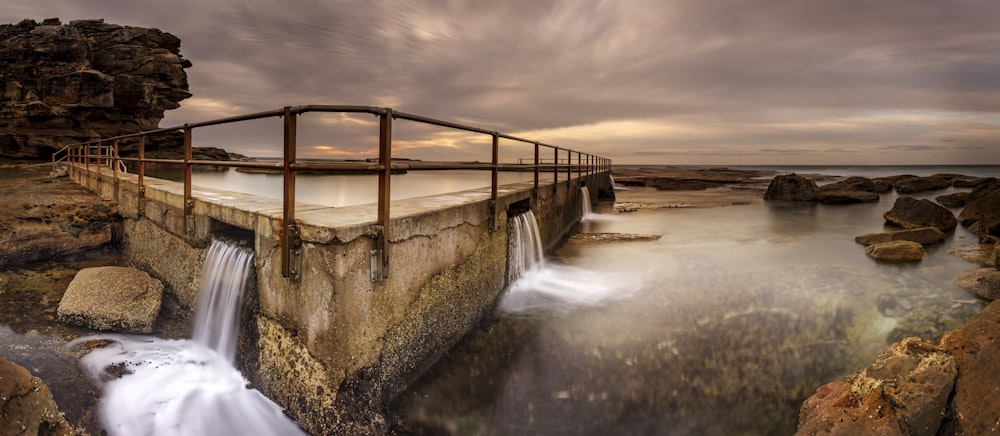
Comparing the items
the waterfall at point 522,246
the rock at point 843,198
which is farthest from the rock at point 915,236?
the rock at point 843,198

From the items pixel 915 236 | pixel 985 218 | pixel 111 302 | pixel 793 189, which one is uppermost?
pixel 793 189

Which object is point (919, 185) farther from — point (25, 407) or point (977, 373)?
point (25, 407)

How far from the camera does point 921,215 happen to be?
38.9ft

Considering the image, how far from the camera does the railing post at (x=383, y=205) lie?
297 centimetres

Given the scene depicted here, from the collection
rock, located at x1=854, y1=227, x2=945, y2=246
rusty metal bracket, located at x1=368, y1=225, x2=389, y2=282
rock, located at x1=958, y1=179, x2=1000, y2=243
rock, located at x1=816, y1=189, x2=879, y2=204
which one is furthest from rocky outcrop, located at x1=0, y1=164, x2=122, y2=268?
rock, located at x1=816, y1=189, x2=879, y2=204

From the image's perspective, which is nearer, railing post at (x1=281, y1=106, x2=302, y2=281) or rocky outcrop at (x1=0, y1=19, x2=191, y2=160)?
railing post at (x1=281, y1=106, x2=302, y2=281)

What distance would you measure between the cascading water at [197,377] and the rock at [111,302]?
166 millimetres

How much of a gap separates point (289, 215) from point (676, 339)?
3847 mm

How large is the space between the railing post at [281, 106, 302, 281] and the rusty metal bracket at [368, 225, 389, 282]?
0.45 meters

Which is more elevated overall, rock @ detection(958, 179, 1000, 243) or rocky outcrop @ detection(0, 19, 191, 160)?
rocky outcrop @ detection(0, 19, 191, 160)

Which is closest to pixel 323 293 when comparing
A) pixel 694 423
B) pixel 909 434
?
pixel 694 423

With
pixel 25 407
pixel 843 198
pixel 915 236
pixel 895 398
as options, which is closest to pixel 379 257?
pixel 25 407

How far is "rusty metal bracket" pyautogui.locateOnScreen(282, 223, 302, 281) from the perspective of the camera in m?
2.93

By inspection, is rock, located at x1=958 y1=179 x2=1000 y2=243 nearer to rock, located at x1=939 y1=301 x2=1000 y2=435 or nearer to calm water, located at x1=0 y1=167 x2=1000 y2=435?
calm water, located at x1=0 y1=167 x2=1000 y2=435
